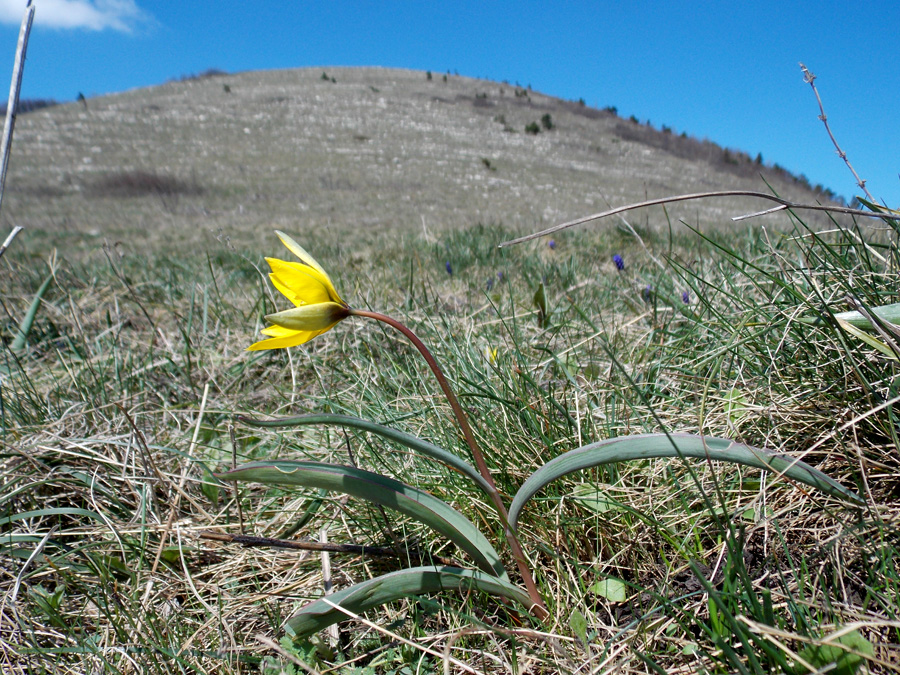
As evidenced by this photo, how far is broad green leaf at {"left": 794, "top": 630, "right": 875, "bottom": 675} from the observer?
1.87 ft

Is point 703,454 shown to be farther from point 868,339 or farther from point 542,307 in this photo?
point 542,307

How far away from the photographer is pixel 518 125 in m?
23.5

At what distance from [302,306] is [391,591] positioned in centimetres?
45

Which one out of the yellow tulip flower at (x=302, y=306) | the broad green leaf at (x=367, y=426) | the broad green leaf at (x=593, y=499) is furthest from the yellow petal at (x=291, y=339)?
the broad green leaf at (x=593, y=499)

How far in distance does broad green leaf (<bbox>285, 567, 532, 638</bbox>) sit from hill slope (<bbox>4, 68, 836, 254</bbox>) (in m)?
5.39

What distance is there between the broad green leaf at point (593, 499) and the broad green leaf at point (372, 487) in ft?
0.76

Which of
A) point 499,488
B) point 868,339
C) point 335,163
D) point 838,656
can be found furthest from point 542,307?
point 335,163

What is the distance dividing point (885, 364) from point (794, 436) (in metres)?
0.20

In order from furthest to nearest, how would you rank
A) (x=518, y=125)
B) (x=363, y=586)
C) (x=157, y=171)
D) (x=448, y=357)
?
(x=518, y=125) < (x=157, y=171) < (x=448, y=357) < (x=363, y=586)

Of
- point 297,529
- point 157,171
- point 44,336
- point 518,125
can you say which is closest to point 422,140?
point 518,125

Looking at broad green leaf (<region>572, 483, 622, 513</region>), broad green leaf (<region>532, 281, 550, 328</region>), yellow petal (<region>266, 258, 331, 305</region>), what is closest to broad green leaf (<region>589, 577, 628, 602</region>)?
broad green leaf (<region>572, 483, 622, 513</region>)

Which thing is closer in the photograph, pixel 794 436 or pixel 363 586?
pixel 363 586

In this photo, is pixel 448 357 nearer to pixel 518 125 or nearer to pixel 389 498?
pixel 389 498

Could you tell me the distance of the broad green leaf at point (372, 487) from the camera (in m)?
0.71
